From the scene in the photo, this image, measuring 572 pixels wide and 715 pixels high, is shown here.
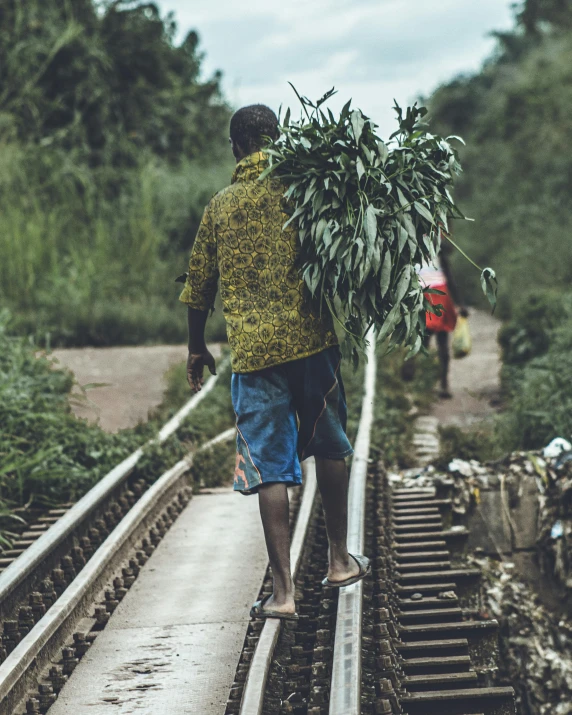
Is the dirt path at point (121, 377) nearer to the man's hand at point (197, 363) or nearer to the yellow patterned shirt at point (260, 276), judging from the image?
the man's hand at point (197, 363)

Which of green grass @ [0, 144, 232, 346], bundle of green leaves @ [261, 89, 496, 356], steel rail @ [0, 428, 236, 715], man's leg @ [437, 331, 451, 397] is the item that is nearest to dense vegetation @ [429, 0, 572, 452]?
man's leg @ [437, 331, 451, 397]

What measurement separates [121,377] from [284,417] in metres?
7.13

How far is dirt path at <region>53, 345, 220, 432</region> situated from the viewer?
9320 mm

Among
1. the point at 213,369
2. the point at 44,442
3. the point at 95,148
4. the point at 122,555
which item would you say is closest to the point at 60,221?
the point at 95,148

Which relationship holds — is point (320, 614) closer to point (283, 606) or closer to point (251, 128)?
point (283, 606)

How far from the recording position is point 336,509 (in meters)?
4.20

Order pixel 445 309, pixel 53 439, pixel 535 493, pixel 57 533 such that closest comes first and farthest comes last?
pixel 57 533 < pixel 535 493 < pixel 53 439 < pixel 445 309

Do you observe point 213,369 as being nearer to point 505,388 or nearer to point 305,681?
point 305,681

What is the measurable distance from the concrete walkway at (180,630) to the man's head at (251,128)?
2101 millimetres

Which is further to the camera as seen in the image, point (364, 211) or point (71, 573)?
point (71, 573)

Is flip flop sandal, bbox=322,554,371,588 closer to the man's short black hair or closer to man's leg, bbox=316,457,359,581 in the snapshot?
man's leg, bbox=316,457,359,581

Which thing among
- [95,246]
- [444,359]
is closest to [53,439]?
[444,359]

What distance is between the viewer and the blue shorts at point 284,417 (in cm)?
397

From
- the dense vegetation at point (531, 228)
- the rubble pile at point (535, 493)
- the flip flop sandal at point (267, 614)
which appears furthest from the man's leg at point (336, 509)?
the dense vegetation at point (531, 228)
